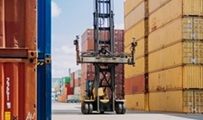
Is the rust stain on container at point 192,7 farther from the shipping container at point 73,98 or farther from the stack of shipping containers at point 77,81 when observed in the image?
the shipping container at point 73,98

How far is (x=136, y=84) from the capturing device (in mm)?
42656

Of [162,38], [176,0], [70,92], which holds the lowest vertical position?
[70,92]

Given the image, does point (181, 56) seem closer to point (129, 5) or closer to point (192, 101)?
point (192, 101)

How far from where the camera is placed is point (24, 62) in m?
4.62

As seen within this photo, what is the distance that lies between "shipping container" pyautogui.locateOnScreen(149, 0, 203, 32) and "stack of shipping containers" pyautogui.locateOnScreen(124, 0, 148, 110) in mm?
2687

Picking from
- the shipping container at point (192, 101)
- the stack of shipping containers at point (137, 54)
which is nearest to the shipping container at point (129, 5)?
the stack of shipping containers at point (137, 54)

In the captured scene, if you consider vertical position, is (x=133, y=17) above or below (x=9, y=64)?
above

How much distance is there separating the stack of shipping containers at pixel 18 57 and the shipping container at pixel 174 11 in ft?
86.8

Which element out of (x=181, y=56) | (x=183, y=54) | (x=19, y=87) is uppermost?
(x=183, y=54)

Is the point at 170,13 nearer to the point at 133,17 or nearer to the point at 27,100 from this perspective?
the point at 133,17

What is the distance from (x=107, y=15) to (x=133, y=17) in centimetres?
1251

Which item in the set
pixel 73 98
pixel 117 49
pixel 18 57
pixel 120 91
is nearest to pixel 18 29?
pixel 18 57

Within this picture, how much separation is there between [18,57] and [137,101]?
3783 cm

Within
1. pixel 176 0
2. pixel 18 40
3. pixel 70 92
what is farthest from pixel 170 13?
pixel 70 92
